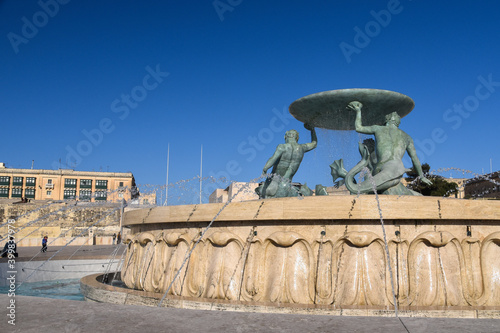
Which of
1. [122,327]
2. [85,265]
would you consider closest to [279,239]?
[122,327]

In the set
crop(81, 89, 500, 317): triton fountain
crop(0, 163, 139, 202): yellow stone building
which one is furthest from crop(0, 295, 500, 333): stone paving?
crop(0, 163, 139, 202): yellow stone building

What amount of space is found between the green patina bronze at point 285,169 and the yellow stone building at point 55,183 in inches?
2782

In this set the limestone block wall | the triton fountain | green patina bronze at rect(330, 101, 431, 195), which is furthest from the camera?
the limestone block wall

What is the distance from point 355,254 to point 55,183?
8184 centimetres

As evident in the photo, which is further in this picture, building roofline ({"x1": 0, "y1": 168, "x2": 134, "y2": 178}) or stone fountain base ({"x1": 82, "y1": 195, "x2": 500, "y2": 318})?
building roofline ({"x1": 0, "y1": 168, "x2": 134, "y2": 178})

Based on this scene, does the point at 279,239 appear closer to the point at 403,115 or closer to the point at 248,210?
the point at 248,210

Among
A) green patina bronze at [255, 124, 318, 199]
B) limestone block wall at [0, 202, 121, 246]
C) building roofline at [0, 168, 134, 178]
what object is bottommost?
limestone block wall at [0, 202, 121, 246]

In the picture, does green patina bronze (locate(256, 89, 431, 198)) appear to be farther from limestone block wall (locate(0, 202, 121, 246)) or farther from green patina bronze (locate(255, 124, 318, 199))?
limestone block wall (locate(0, 202, 121, 246))

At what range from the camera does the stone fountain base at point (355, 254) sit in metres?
5.20

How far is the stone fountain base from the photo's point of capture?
17.1 feet

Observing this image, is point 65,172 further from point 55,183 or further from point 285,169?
point 285,169

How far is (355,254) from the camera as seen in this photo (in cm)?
526

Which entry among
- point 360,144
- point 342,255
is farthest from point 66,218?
point 342,255

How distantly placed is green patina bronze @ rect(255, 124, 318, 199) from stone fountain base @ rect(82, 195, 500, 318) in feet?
10.3
